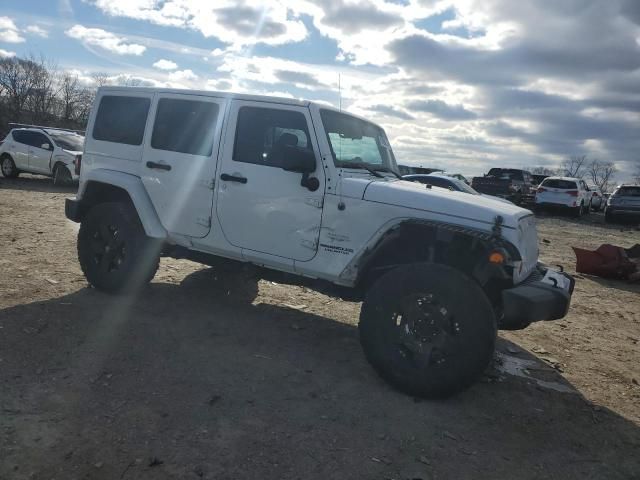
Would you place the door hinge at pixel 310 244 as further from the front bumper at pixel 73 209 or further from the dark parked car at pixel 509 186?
the dark parked car at pixel 509 186

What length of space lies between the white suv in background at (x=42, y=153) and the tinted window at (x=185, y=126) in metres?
12.0

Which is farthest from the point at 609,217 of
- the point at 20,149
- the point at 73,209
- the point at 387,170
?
the point at 20,149

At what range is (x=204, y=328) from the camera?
4770 mm

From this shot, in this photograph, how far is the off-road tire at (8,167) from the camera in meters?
16.8

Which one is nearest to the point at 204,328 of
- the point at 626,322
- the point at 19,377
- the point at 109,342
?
the point at 109,342

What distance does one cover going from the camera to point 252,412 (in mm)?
3293

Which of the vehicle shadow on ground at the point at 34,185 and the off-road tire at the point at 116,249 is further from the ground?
the off-road tire at the point at 116,249

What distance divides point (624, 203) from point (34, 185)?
21274mm

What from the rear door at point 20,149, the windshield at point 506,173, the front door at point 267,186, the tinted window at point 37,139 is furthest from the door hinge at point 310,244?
the windshield at point 506,173

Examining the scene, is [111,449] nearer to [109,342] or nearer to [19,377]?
[19,377]

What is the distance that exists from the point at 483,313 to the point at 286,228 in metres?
1.72

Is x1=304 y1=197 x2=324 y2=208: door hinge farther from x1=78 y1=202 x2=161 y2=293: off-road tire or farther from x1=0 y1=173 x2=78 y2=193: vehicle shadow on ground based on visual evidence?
x1=0 y1=173 x2=78 y2=193: vehicle shadow on ground

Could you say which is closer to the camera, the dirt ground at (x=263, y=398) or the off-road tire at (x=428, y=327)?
the dirt ground at (x=263, y=398)

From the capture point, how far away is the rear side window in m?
21.4
